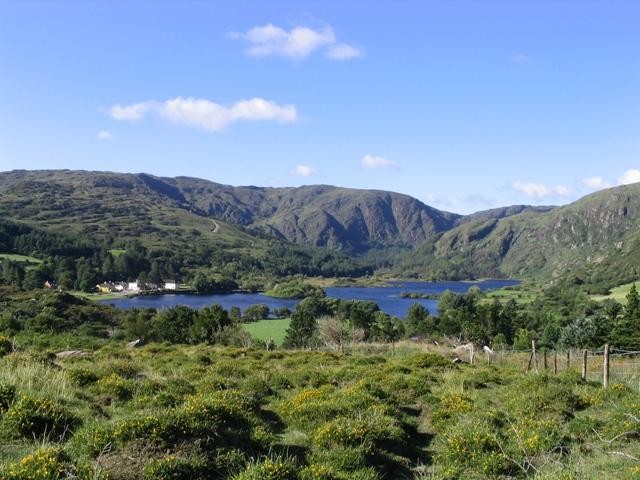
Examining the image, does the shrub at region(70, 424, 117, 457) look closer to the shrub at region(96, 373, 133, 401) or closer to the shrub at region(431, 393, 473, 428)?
the shrub at region(96, 373, 133, 401)

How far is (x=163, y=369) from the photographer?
67.6ft

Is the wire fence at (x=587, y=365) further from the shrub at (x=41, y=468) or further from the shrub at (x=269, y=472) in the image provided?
the shrub at (x=41, y=468)

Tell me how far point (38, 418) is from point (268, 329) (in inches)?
4500

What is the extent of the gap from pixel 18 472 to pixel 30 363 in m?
9.71

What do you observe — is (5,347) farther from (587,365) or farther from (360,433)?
(587,365)

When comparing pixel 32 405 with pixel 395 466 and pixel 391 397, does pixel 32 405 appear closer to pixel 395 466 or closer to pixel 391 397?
pixel 395 466

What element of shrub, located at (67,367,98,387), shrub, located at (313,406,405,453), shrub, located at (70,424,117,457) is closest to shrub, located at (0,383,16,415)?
shrub, located at (70,424,117,457)

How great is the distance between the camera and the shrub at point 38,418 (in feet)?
30.6

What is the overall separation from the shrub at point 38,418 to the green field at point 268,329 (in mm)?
91306

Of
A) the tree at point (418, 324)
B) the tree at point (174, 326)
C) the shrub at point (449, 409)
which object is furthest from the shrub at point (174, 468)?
the tree at point (418, 324)

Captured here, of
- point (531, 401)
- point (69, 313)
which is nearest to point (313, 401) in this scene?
point (531, 401)

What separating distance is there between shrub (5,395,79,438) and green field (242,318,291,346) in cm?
9131

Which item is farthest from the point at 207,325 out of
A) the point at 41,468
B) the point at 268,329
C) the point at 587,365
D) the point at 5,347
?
the point at 41,468

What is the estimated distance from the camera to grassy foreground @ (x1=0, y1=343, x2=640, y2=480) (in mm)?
8422
